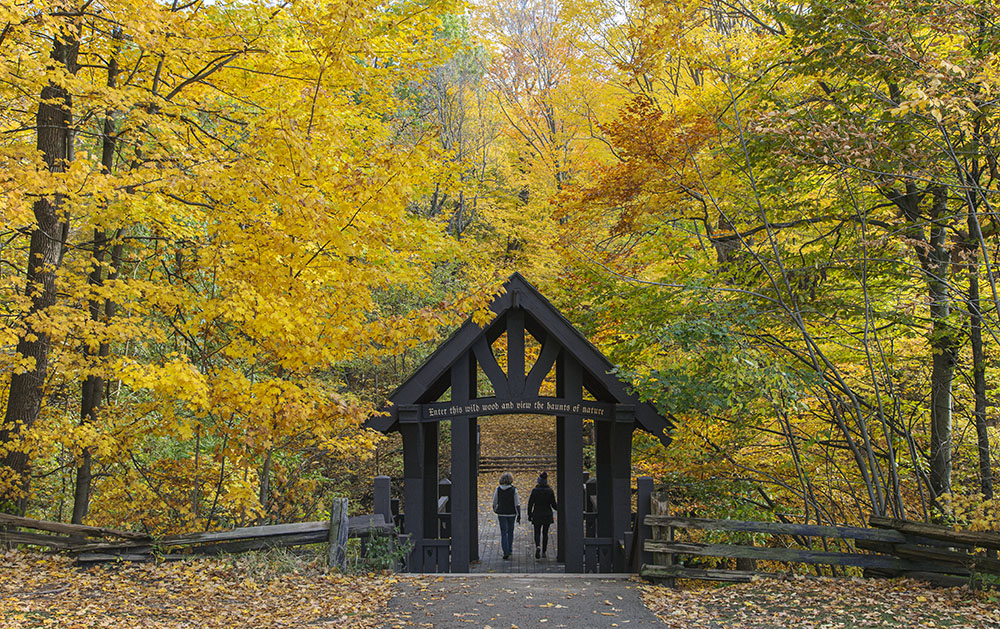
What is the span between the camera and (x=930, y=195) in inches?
370

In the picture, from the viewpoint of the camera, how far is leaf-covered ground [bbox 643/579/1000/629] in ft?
20.1

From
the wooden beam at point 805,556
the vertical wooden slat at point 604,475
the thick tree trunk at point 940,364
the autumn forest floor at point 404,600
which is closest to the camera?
the autumn forest floor at point 404,600

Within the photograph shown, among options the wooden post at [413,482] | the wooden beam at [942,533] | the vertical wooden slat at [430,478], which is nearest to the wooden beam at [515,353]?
the wooden post at [413,482]

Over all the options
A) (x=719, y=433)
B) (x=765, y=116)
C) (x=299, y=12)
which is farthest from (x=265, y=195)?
(x=719, y=433)

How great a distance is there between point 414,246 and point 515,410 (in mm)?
3683

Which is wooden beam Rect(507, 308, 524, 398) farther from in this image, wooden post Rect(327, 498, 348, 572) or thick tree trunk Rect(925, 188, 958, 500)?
thick tree trunk Rect(925, 188, 958, 500)

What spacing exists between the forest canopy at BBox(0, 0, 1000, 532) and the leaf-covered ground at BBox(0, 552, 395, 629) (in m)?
1.29

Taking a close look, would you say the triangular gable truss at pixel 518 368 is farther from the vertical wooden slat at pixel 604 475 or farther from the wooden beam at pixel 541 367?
the vertical wooden slat at pixel 604 475

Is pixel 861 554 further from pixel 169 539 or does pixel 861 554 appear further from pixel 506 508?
pixel 169 539

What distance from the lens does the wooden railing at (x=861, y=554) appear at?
7.08 metres

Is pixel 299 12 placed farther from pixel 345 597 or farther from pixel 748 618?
pixel 748 618

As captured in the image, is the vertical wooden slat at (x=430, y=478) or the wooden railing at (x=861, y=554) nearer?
the wooden railing at (x=861, y=554)

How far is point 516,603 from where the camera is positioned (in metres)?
6.89

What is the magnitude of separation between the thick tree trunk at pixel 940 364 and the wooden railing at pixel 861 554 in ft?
4.41
